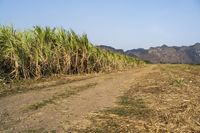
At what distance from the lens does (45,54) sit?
603 inches

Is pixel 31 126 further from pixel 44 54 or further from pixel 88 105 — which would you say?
pixel 44 54

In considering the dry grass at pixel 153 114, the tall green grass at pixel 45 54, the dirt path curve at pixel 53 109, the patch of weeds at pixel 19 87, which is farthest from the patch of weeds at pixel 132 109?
the tall green grass at pixel 45 54

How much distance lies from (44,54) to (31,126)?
9370mm

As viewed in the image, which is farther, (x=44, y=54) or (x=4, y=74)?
(x=44, y=54)

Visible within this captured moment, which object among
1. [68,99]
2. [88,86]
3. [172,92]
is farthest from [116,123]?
[88,86]

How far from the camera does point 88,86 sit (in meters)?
11.9

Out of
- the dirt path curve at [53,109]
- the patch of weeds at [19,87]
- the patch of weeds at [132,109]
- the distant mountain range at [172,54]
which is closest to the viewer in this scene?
the dirt path curve at [53,109]

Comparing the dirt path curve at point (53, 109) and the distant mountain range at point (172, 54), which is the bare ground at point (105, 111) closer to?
the dirt path curve at point (53, 109)

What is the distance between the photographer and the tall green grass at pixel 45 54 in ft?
47.0

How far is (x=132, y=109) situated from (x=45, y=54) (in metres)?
8.38

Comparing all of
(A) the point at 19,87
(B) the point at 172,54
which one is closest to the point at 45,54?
(A) the point at 19,87

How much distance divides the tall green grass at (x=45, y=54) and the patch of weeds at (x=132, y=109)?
6.49m

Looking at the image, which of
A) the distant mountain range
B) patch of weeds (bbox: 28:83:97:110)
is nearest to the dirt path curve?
patch of weeds (bbox: 28:83:97:110)

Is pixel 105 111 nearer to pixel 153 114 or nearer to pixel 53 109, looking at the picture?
pixel 153 114
